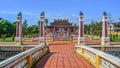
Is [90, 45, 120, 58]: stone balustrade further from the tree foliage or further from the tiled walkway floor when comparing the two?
the tree foliage

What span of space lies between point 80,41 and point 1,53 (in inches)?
358

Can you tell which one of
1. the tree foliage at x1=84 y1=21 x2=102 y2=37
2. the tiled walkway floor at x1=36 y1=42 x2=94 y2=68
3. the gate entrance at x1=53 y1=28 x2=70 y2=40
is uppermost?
the tree foliage at x1=84 y1=21 x2=102 y2=37

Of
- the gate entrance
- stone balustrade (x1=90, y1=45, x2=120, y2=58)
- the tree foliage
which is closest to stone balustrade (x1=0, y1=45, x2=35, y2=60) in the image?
stone balustrade (x1=90, y1=45, x2=120, y2=58)

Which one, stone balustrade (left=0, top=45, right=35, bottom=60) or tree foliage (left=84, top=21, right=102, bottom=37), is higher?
tree foliage (left=84, top=21, right=102, bottom=37)

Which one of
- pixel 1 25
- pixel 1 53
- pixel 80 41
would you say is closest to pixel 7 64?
pixel 1 53

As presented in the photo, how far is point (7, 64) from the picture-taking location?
640 centimetres

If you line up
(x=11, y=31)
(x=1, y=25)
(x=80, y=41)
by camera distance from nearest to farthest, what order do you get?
(x=80, y=41)
(x=1, y=25)
(x=11, y=31)

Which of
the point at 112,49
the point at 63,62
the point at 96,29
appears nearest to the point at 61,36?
Result: the point at 112,49

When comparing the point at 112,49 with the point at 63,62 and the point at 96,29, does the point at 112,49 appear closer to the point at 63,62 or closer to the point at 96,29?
the point at 63,62

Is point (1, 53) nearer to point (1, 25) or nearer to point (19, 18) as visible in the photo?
point (19, 18)

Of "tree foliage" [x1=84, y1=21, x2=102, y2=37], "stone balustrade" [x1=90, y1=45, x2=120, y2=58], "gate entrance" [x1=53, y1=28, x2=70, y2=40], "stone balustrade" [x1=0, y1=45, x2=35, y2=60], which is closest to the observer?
"stone balustrade" [x1=90, y1=45, x2=120, y2=58]

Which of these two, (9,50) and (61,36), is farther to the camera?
(61,36)

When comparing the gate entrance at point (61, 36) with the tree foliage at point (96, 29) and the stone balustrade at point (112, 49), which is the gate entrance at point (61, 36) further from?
the stone balustrade at point (112, 49)

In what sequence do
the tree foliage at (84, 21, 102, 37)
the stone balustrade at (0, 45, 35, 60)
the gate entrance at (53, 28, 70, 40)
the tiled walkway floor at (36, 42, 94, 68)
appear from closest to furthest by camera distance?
the tiled walkway floor at (36, 42, 94, 68) → the stone balustrade at (0, 45, 35, 60) → the gate entrance at (53, 28, 70, 40) → the tree foliage at (84, 21, 102, 37)
